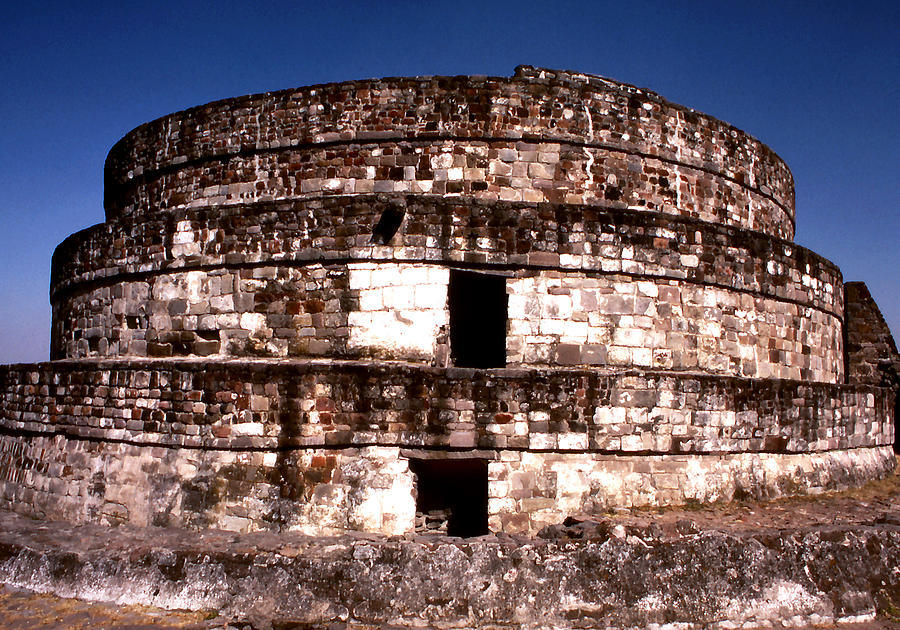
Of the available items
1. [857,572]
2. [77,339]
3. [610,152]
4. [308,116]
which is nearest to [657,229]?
[610,152]

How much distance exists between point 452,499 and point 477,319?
9.69 ft

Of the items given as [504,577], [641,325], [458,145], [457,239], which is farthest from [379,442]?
[458,145]

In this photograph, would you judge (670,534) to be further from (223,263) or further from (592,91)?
(592,91)

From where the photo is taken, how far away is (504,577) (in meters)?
5.78

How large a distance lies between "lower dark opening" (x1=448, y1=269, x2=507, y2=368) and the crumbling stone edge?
10.6 ft

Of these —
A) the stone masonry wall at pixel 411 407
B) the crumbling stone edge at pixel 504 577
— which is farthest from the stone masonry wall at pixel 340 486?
the crumbling stone edge at pixel 504 577

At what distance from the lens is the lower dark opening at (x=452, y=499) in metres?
7.54

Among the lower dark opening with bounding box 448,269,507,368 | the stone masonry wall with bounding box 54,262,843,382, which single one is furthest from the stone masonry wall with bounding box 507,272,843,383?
the lower dark opening with bounding box 448,269,507,368

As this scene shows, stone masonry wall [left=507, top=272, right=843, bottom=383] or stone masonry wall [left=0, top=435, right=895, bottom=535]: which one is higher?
stone masonry wall [left=507, top=272, right=843, bottom=383]

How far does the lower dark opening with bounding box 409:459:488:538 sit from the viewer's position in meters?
7.54

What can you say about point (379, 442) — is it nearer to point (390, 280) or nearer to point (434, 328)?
point (434, 328)

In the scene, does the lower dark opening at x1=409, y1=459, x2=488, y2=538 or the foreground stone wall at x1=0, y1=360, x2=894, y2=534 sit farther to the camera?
the lower dark opening at x1=409, y1=459, x2=488, y2=538

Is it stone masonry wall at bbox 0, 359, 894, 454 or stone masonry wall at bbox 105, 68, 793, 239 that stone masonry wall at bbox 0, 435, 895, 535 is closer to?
stone masonry wall at bbox 0, 359, 894, 454

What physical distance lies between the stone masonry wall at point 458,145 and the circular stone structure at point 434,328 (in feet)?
0.12
